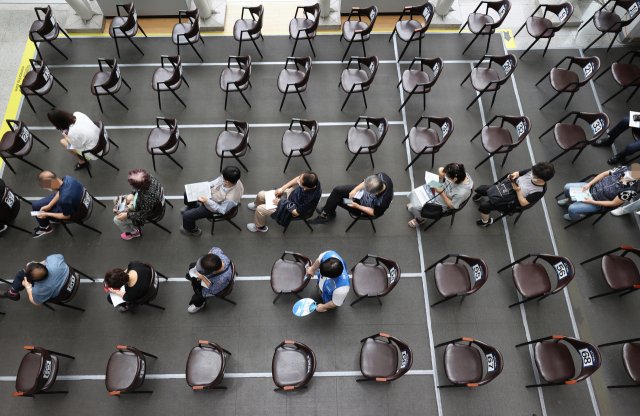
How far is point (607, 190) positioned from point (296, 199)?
165 inches

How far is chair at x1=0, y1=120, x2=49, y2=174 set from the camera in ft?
17.6

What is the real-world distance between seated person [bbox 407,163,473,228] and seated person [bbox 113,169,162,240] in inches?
137

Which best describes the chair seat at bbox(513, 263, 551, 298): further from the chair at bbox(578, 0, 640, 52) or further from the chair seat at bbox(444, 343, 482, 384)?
the chair at bbox(578, 0, 640, 52)

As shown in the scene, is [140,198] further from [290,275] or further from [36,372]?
[36,372]

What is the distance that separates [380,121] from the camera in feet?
18.2

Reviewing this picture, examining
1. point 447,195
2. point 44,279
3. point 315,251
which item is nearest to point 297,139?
point 315,251

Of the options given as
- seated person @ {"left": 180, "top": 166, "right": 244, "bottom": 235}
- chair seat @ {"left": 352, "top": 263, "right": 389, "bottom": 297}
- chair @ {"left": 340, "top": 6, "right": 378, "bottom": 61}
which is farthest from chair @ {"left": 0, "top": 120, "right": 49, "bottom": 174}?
chair @ {"left": 340, "top": 6, "right": 378, "bottom": 61}

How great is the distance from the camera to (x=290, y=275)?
483 centimetres

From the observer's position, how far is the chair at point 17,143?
535cm

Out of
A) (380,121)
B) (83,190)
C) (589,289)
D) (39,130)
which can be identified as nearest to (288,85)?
(380,121)

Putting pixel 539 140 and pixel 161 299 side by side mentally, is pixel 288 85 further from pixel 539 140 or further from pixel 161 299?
pixel 539 140

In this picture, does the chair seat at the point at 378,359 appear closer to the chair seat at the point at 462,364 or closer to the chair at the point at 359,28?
the chair seat at the point at 462,364

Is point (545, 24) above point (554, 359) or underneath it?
above

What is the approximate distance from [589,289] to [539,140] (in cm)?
254
